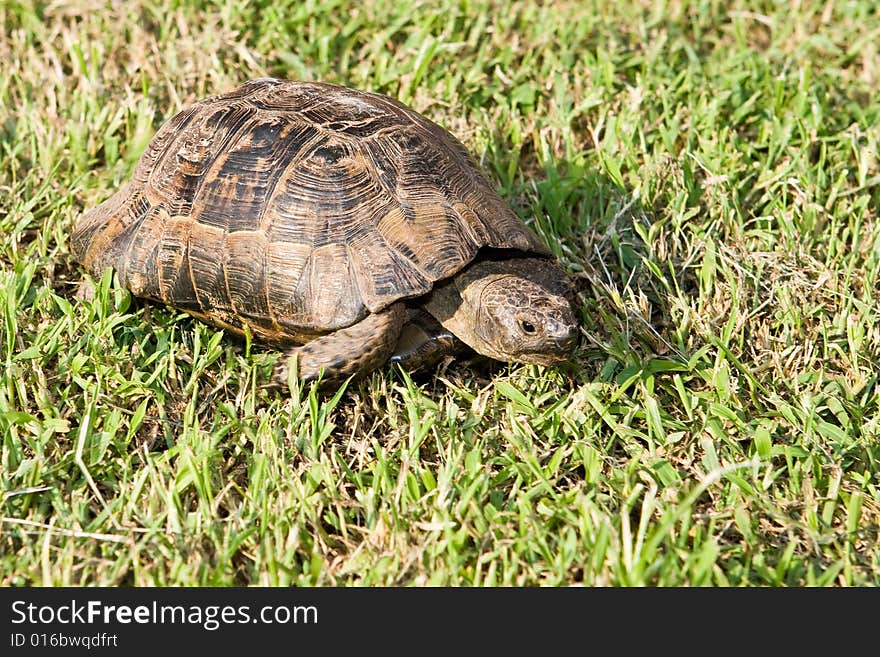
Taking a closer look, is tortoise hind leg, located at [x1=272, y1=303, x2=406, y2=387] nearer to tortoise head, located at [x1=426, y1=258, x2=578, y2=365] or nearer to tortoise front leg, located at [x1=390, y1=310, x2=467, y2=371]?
tortoise front leg, located at [x1=390, y1=310, x2=467, y2=371]

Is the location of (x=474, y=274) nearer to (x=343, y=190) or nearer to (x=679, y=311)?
(x=343, y=190)

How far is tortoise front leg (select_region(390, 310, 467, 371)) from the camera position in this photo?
14.2ft

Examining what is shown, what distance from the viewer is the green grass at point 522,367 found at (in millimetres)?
3564

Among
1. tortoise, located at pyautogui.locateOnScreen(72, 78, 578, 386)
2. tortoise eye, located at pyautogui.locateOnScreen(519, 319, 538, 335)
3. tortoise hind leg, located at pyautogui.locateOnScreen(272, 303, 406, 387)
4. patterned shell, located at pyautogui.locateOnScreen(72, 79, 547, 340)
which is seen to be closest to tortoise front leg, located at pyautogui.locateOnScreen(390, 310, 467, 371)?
tortoise, located at pyautogui.locateOnScreen(72, 78, 578, 386)

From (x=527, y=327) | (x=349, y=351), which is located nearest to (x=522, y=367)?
(x=527, y=327)

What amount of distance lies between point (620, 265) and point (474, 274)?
1056 mm

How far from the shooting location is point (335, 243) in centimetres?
422

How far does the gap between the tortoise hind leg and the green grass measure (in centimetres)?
15

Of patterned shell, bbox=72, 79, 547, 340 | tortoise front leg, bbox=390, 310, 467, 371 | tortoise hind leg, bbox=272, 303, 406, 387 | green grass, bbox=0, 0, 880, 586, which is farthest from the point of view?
tortoise front leg, bbox=390, 310, 467, 371

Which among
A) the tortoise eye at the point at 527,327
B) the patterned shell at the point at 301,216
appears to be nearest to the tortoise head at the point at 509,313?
the tortoise eye at the point at 527,327

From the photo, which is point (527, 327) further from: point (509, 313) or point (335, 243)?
point (335, 243)

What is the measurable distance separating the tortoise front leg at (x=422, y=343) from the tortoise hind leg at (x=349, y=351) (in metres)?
0.14

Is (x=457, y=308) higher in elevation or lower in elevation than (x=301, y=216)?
lower

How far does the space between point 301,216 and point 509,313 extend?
40.8 inches
